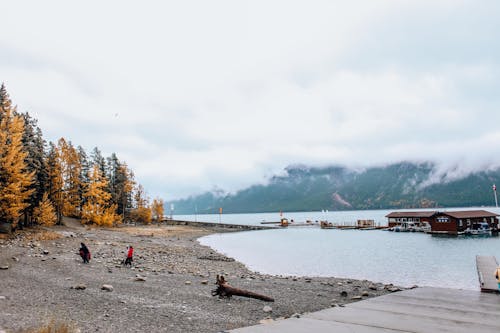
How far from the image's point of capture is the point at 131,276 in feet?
74.0

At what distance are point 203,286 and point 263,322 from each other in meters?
9.25

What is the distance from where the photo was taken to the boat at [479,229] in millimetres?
87750

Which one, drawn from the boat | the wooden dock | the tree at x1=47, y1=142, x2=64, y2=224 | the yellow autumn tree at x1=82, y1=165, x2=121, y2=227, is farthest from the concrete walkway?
the boat

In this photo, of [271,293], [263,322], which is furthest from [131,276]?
[263,322]

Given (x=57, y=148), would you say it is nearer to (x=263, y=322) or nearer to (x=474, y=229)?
(x=263, y=322)

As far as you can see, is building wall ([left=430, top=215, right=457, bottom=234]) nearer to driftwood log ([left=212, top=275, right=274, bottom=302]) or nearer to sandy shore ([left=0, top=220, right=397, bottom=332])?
sandy shore ([left=0, top=220, right=397, bottom=332])

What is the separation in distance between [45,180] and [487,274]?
57.4 metres

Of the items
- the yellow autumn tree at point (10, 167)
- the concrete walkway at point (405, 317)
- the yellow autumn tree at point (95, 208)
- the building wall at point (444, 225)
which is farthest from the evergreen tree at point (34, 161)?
the building wall at point (444, 225)

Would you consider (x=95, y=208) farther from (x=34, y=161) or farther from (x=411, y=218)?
(x=411, y=218)

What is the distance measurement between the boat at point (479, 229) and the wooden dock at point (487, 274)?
213ft

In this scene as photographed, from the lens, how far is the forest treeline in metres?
36.2

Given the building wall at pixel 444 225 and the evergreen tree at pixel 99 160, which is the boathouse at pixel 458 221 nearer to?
the building wall at pixel 444 225

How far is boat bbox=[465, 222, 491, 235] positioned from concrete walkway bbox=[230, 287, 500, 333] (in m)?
82.2

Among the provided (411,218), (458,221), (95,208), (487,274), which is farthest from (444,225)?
(95,208)
